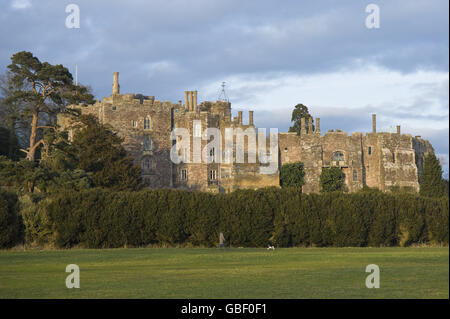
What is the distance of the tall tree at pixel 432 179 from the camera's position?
80.4m

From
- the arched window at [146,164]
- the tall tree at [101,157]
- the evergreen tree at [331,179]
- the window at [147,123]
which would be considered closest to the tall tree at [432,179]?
the evergreen tree at [331,179]

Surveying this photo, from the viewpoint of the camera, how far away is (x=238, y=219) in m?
42.3

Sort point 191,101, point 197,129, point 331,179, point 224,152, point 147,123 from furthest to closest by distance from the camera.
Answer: point 331,179 < point 191,101 < point 224,152 < point 197,129 < point 147,123

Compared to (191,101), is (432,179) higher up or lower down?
lower down

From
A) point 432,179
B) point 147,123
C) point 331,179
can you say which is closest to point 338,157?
point 331,179

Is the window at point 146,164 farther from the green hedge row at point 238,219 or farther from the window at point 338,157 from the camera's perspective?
the green hedge row at point 238,219

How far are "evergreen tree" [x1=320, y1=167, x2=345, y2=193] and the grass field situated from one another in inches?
2040

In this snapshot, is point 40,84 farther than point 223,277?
Yes

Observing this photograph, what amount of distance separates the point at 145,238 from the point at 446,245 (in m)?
17.3

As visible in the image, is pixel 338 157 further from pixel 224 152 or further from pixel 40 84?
pixel 40 84

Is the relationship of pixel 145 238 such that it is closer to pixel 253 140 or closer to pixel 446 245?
pixel 446 245

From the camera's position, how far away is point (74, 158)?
5741 centimetres

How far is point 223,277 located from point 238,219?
21078 mm
